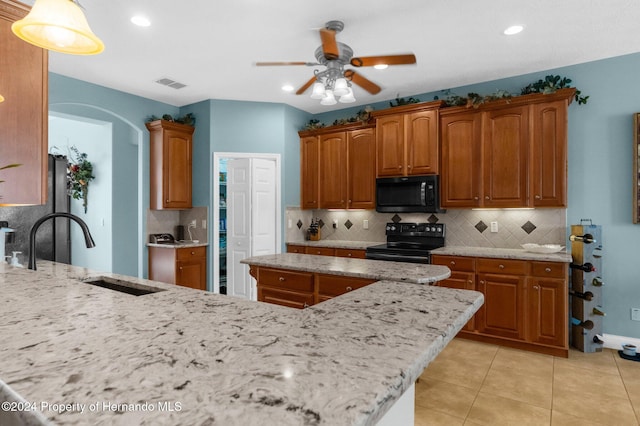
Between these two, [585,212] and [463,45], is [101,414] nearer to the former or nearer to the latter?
[463,45]

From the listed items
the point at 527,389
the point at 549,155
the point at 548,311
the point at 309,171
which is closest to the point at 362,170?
the point at 309,171

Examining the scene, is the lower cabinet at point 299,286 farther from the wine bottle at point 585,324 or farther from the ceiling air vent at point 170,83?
the ceiling air vent at point 170,83

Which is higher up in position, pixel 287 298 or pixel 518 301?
pixel 287 298

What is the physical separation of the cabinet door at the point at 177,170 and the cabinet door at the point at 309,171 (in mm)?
1598

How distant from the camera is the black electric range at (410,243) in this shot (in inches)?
151

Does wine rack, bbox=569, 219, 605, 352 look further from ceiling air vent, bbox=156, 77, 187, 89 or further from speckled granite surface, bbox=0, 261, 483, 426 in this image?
ceiling air vent, bbox=156, 77, 187, 89

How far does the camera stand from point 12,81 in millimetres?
2014

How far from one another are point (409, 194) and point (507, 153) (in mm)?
1108

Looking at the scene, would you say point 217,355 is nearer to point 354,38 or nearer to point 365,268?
point 365,268

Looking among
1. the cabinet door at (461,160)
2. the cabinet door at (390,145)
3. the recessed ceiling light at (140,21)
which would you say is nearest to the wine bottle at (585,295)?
the cabinet door at (461,160)

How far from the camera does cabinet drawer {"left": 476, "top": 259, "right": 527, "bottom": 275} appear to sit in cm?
336

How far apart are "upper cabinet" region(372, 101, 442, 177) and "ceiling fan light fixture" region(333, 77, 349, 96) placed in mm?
1801

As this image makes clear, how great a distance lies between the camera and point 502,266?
3.45m

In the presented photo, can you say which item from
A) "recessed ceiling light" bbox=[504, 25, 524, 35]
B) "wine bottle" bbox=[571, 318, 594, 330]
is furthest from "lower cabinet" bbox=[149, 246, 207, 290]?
"wine bottle" bbox=[571, 318, 594, 330]
